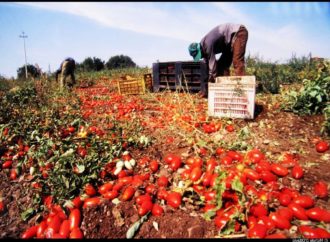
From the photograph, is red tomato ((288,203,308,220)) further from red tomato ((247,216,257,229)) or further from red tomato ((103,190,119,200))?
red tomato ((103,190,119,200))

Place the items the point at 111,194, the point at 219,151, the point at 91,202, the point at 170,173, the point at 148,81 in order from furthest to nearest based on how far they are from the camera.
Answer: the point at 148,81 < the point at 219,151 < the point at 170,173 < the point at 111,194 < the point at 91,202

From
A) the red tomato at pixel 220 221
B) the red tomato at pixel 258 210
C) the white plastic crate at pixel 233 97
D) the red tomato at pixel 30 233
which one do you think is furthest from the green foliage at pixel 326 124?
the red tomato at pixel 30 233

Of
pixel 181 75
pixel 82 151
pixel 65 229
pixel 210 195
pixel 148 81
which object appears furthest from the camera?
pixel 148 81

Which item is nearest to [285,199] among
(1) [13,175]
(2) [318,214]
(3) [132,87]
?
(2) [318,214]

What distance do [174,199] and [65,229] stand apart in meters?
0.97

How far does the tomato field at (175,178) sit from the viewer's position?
2234 mm

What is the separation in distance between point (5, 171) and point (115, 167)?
1.52 metres

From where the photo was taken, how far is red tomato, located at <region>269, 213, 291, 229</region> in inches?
81.3

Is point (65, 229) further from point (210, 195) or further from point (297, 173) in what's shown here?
point (297, 173)

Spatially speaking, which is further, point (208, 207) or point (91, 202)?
point (91, 202)

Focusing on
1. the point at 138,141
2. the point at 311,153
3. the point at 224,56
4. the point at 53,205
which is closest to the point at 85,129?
the point at 138,141

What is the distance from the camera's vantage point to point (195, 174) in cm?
265

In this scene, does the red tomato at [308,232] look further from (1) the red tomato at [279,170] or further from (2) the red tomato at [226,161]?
(2) the red tomato at [226,161]

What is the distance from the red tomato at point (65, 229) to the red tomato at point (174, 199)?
2.96 feet
